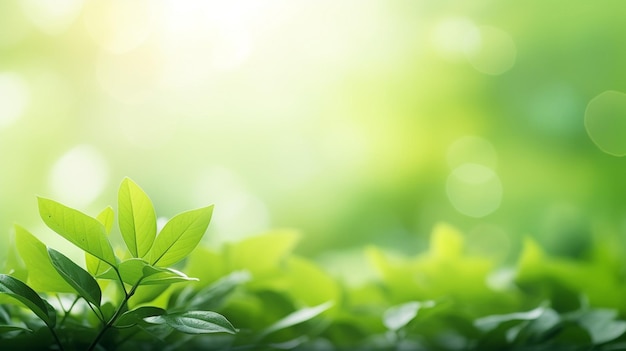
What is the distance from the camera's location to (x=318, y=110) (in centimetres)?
109

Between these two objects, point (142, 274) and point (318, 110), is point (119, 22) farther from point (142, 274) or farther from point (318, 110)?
point (142, 274)

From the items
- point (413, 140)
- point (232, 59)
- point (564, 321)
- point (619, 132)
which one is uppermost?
point (232, 59)

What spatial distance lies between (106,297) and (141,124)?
0.73 metres

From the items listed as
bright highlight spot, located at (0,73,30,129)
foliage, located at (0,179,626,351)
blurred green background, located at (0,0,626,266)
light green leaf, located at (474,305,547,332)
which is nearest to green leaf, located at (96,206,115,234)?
foliage, located at (0,179,626,351)

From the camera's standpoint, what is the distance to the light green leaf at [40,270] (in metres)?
0.27

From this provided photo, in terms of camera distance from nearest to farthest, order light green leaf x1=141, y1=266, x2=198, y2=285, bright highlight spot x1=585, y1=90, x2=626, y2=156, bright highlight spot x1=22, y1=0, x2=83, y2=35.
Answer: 1. light green leaf x1=141, y1=266, x2=198, y2=285
2. bright highlight spot x1=585, y1=90, x2=626, y2=156
3. bright highlight spot x1=22, y1=0, x2=83, y2=35

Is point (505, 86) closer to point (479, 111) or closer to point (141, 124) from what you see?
point (479, 111)

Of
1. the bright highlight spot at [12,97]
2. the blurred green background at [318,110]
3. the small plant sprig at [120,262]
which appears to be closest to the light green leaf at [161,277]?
the small plant sprig at [120,262]

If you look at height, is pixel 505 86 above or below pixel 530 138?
above

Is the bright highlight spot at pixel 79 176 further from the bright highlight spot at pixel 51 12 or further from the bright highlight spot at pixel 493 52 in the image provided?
the bright highlight spot at pixel 493 52

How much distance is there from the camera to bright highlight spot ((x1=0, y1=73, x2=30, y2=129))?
954 millimetres

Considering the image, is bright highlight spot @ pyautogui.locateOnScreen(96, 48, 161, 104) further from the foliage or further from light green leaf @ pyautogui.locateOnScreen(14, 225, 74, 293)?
Answer: light green leaf @ pyautogui.locateOnScreen(14, 225, 74, 293)

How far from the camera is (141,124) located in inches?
40.5

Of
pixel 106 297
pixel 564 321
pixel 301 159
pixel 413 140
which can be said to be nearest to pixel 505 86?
pixel 413 140
